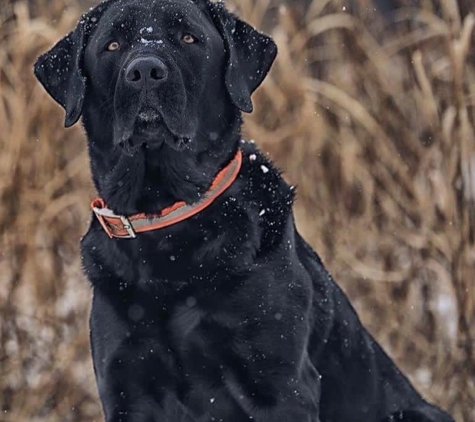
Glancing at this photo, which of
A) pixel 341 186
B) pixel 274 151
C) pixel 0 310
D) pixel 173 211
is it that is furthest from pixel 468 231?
pixel 0 310

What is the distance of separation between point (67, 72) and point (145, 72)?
45 cm

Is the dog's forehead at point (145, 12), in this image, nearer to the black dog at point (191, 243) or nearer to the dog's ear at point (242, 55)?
the black dog at point (191, 243)

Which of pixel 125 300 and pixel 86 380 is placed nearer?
pixel 125 300

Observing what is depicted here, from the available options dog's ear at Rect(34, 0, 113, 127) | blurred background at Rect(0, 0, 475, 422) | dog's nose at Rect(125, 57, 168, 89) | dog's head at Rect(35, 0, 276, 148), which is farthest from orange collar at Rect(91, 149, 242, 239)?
blurred background at Rect(0, 0, 475, 422)

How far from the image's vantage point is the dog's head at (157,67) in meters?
2.96

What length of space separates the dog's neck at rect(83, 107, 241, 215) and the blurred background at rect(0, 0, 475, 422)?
1497mm

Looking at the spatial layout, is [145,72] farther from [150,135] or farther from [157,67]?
[150,135]

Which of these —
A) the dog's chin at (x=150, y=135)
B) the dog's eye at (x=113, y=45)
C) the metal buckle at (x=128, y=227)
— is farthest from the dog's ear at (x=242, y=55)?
the metal buckle at (x=128, y=227)

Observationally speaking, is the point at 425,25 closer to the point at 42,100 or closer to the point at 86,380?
the point at 42,100

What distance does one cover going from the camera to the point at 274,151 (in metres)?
5.16

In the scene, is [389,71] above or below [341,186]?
above

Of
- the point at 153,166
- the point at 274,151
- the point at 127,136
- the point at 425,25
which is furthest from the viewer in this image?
the point at 274,151

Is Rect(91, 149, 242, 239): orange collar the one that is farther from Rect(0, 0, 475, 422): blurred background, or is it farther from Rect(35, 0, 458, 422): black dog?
Rect(0, 0, 475, 422): blurred background

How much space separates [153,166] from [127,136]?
10.0 inches
